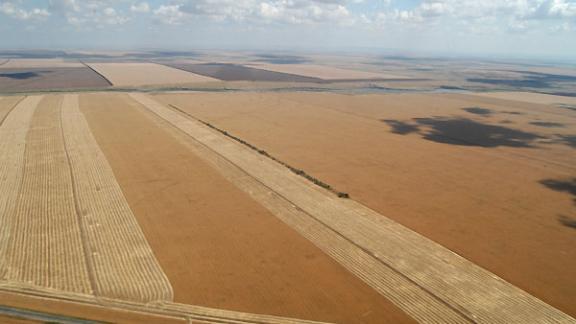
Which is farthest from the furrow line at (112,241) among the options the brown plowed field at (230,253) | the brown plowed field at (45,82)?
the brown plowed field at (45,82)

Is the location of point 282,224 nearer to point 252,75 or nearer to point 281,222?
point 281,222

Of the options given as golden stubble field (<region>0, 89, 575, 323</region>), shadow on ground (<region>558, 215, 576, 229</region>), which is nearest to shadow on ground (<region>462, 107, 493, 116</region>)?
golden stubble field (<region>0, 89, 575, 323</region>)

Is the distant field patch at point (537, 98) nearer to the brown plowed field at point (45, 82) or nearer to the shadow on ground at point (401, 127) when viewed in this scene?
the shadow on ground at point (401, 127)

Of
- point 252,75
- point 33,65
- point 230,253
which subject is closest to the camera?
point 230,253

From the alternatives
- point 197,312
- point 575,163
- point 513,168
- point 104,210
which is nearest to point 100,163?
point 104,210

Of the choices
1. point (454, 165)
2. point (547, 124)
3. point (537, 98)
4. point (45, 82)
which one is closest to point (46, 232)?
point (454, 165)

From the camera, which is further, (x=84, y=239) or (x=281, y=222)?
(x=281, y=222)

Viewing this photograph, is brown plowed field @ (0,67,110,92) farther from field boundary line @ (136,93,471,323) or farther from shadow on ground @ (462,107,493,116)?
shadow on ground @ (462,107,493,116)

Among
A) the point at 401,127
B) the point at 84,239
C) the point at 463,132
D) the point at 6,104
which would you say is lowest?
the point at 84,239
